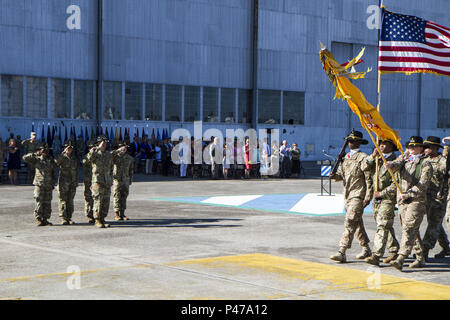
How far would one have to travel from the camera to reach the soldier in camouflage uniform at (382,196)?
35.2 feet

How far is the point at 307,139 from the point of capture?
45.6m

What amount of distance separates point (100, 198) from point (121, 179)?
1.55 meters

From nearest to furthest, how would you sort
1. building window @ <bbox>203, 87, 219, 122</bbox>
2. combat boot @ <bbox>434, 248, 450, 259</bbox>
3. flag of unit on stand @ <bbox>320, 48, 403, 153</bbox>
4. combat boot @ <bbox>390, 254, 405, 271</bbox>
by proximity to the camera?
combat boot @ <bbox>390, 254, 405, 271</bbox> → flag of unit on stand @ <bbox>320, 48, 403, 153</bbox> → combat boot @ <bbox>434, 248, 450, 259</bbox> → building window @ <bbox>203, 87, 219, 122</bbox>

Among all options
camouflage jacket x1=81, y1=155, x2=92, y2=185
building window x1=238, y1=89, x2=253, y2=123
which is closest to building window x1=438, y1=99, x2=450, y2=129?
building window x1=238, y1=89, x2=253, y2=123

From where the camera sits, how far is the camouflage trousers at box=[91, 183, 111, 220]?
1502 cm

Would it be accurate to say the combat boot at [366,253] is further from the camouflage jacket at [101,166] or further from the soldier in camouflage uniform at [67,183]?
the soldier in camouflage uniform at [67,183]

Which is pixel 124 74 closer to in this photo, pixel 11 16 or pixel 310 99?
pixel 11 16

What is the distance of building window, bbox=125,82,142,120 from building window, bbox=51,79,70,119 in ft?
11.3

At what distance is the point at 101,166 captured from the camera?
15188mm

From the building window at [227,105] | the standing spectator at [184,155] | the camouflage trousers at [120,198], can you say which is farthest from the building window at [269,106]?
the camouflage trousers at [120,198]

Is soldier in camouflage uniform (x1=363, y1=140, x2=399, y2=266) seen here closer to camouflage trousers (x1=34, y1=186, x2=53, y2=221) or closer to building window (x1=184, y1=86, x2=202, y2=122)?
camouflage trousers (x1=34, y1=186, x2=53, y2=221)

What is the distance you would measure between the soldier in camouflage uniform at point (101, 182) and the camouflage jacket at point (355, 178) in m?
5.98

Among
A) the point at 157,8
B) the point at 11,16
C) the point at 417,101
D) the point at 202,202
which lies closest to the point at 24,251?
the point at 202,202

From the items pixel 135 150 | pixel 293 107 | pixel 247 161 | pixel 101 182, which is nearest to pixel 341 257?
pixel 101 182
